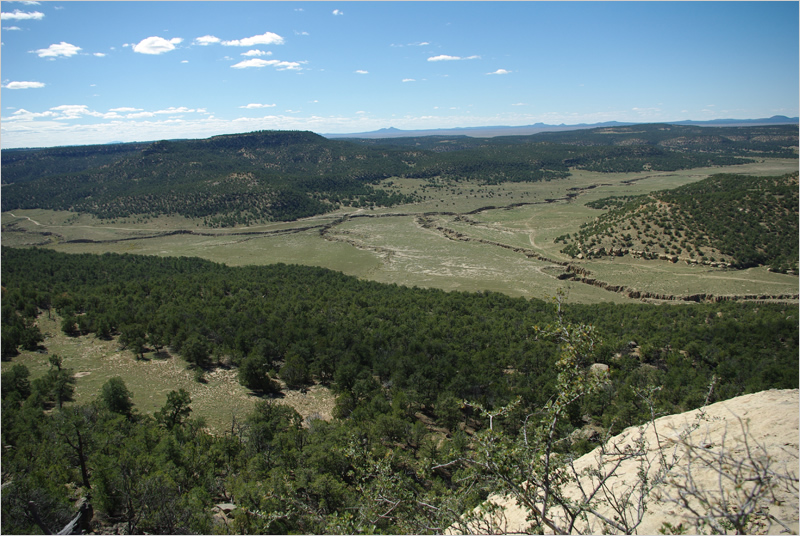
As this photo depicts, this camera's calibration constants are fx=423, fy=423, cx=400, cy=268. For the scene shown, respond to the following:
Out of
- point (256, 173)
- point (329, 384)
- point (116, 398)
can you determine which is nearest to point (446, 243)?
point (329, 384)

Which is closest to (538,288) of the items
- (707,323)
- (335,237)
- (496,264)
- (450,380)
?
(496,264)

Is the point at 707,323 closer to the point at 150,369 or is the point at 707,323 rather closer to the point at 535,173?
the point at 150,369

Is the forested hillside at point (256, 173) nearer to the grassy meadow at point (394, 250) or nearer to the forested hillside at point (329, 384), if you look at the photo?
the grassy meadow at point (394, 250)

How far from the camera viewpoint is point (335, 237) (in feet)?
292

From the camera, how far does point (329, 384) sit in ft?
94.9

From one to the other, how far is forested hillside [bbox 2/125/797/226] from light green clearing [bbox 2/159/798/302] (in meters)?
8.72

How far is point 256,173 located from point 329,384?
11684 cm

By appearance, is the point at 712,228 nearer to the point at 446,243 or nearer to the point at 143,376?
the point at 446,243

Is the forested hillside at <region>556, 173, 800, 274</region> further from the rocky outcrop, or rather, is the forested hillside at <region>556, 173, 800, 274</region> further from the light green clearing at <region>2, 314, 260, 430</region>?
the light green clearing at <region>2, 314, 260, 430</region>

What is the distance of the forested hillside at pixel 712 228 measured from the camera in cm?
5553

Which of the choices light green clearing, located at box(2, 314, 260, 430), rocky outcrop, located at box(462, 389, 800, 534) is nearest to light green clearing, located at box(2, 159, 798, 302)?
light green clearing, located at box(2, 314, 260, 430)

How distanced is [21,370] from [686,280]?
62.9 m

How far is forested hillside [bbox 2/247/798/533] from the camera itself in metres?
13.2

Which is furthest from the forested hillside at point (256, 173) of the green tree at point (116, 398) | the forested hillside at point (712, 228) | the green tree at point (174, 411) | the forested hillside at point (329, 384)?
the green tree at point (174, 411)
